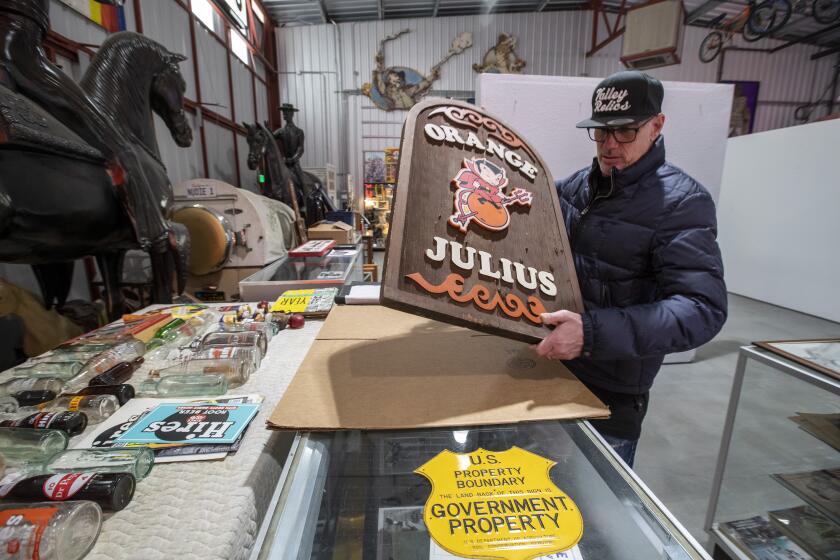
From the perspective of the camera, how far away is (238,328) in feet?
4.48

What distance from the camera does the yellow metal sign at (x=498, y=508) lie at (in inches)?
19.1

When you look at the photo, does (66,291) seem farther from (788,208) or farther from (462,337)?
(788,208)

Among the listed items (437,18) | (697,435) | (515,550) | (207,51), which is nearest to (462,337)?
(515,550)

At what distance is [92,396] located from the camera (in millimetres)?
925

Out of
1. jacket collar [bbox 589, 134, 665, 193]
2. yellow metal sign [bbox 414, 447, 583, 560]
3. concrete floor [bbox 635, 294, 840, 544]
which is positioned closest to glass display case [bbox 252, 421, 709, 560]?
yellow metal sign [bbox 414, 447, 583, 560]

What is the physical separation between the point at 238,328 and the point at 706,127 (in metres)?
3.39

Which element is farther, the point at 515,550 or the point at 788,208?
the point at 788,208

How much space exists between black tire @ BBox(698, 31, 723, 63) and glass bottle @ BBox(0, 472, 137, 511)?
1192cm

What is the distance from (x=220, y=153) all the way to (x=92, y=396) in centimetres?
673

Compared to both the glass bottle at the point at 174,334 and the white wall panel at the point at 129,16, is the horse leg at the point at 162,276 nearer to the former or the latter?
the glass bottle at the point at 174,334

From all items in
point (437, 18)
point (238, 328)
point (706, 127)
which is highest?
point (437, 18)

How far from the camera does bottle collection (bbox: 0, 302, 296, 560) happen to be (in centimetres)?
59

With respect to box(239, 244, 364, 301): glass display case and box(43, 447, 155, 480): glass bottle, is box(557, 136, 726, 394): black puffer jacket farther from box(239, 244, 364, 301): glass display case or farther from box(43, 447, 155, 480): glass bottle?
box(239, 244, 364, 301): glass display case

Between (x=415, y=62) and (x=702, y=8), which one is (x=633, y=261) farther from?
(x=702, y=8)
